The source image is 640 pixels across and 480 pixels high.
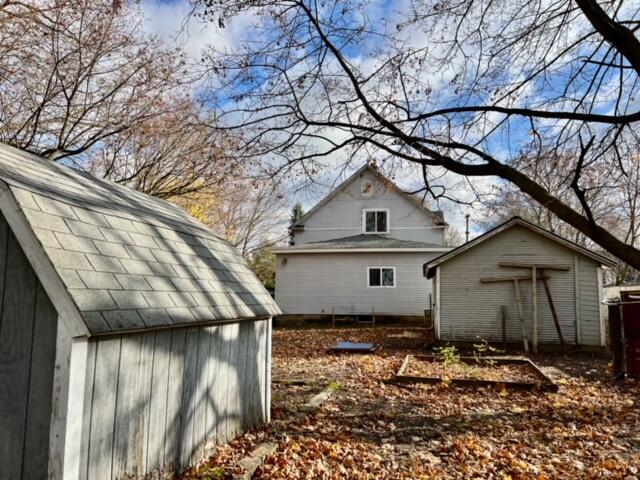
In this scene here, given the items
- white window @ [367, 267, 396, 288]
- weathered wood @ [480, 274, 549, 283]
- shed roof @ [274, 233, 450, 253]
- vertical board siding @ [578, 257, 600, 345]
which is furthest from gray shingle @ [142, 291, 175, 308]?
white window @ [367, 267, 396, 288]

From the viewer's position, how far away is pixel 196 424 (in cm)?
446

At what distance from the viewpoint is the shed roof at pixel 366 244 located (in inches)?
878

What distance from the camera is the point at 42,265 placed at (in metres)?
3.01

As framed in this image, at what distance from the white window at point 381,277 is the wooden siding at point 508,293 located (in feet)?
22.9

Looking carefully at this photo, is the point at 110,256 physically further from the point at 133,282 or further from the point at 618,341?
the point at 618,341

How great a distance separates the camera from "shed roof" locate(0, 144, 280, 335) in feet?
10.0

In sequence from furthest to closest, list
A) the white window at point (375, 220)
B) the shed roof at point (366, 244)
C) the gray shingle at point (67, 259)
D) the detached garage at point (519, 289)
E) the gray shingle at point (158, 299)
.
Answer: the white window at point (375, 220)
the shed roof at point (366, 244)
the detached garage at point (519, 289)
the gray shingle at point (158, 299)
the gray shingle at point (67, 259)

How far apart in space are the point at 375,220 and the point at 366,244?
2.92 meters

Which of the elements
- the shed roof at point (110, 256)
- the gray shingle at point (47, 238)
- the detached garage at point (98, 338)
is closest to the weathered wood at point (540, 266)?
the shed roof at point (110, 256)

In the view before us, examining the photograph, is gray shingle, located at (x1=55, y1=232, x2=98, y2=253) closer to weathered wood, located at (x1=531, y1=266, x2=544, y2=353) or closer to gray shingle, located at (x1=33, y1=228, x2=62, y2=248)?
gray shingle, located at (x1=33, y1=228, x2=62, y2=248)

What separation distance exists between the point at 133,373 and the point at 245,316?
193 centimetres

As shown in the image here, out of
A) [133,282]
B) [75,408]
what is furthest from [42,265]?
[75,408]

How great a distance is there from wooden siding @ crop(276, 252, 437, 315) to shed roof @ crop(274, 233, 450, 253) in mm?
474

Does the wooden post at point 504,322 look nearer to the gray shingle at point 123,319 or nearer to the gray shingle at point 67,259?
the gray shingle at point 123,319
